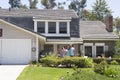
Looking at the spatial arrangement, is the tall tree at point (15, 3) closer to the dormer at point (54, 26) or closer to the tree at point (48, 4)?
the tree at point (48, 4)

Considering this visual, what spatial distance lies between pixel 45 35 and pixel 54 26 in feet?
4.84

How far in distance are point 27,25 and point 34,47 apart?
8184mm

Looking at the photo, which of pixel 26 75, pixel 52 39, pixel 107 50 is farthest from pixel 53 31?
pixel 26 75

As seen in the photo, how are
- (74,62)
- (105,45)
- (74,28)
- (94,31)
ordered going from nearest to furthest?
(74,62) → (74,28) → (105,45) → (94,31)

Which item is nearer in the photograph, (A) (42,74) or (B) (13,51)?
(A) (42,74)

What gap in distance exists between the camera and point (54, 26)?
129 ft

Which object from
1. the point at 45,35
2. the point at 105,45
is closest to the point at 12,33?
the point at 45,35

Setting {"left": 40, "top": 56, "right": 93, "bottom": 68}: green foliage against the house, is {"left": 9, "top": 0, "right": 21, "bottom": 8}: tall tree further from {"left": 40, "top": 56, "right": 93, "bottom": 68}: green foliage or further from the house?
{"left": 40, "top": 56, "right": 93, "bottom": 68}: green foliage

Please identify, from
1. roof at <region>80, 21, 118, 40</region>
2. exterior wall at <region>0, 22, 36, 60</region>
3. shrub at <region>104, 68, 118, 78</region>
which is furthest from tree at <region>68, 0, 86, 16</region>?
shrub at <region>104, 68, 118, 78</region>

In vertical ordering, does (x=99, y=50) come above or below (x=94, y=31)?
below

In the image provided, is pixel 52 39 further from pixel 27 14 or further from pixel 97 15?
pixel 97 15

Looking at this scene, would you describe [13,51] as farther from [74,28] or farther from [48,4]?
[48,4]

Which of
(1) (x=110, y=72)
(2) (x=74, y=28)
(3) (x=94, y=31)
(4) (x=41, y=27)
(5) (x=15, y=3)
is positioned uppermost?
(5) (x=15, y=3)

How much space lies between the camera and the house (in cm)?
3212
